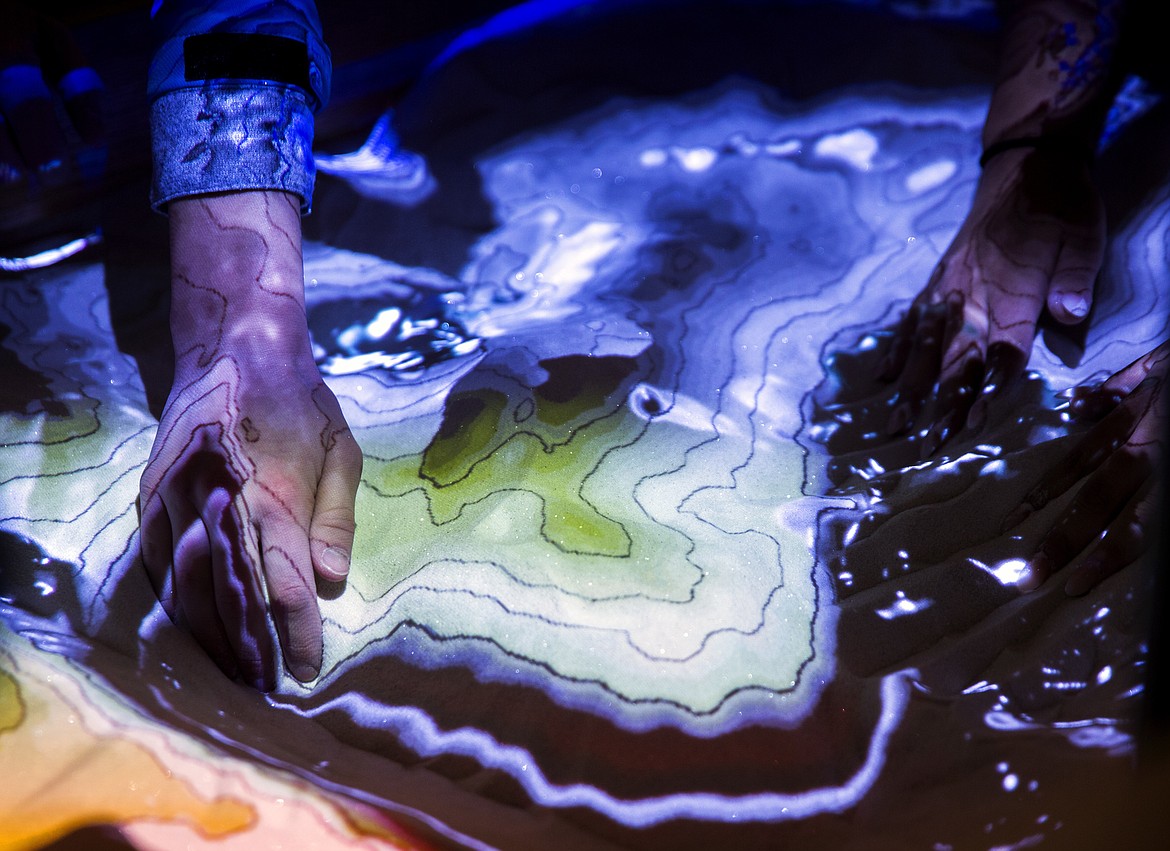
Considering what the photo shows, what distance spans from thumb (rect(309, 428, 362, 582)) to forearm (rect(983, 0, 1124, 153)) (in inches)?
30.3

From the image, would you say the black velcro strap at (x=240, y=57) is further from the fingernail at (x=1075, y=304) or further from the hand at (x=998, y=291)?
the fingernail at (x=1075, y=304)

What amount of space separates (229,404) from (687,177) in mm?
617

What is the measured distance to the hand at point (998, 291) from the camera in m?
0.76

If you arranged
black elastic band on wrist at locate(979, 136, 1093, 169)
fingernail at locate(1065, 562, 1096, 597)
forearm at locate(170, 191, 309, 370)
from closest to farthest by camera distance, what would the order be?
fingernail at locate(1065, 562, 1096, 597), forearm at locate(170, 191, 309, 370), black elastic band on wrist at locate(979, 136, 1093, 169)

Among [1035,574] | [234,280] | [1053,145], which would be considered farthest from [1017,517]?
[234,280]

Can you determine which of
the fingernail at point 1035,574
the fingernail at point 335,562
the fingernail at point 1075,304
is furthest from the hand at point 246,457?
the fingernail at point 1075,304

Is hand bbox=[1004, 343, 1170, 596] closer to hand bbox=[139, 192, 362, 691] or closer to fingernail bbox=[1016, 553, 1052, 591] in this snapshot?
fingernail bbox=[1016, 553, 1052, 591]

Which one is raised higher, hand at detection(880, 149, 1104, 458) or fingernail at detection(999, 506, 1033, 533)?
hand at detection(880, 149, 1104, 458)

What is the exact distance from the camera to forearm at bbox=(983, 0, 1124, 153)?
884 millimetres

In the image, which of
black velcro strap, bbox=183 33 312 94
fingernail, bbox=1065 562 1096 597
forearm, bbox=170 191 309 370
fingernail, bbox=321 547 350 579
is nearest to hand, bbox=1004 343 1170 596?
fingernail, bbox=1065 562 1096 597

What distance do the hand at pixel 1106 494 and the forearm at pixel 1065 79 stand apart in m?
0.38

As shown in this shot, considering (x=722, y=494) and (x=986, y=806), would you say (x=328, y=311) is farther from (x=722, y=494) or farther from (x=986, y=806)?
(x=986, y=806)

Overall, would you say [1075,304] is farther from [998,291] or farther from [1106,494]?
[1106,494]

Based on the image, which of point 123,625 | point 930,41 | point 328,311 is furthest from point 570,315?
point 930,41
